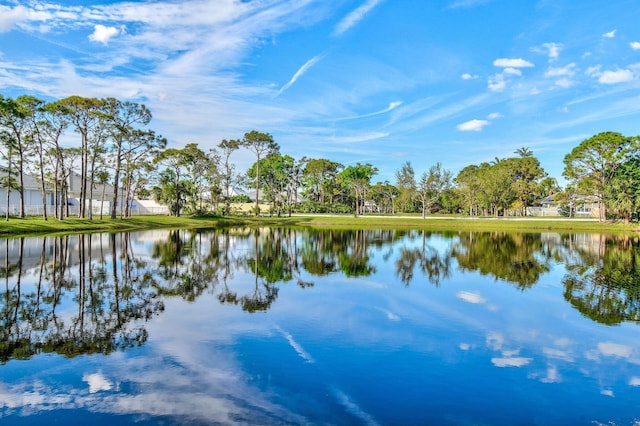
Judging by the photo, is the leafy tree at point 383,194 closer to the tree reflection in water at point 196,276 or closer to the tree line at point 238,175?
the tree line at point 238,175

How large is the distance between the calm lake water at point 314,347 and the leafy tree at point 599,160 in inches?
1878

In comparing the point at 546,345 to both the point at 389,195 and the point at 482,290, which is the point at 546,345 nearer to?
the point at 482,290

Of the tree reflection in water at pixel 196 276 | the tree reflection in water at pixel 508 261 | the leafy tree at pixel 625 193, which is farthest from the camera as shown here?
the leafy tree at pixel 625 193

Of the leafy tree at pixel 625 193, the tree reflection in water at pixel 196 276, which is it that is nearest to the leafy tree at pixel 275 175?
the leafy tree at pixel 625 193

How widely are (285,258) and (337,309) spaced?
11.5 meters

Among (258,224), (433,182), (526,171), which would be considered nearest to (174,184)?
(258,224)

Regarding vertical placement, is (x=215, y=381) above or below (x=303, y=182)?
below

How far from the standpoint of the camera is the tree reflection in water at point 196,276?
959 centimetres

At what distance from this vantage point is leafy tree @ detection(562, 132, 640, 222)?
55.9 metres

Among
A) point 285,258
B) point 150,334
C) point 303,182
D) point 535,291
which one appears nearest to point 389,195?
point 303,182

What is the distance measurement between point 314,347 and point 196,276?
9.54 metres

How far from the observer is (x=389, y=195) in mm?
105938

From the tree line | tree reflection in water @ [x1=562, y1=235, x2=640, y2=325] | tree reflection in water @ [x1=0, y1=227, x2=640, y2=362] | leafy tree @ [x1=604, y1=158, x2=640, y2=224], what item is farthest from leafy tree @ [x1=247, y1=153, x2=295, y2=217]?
tree reflection in water @ [x1=562, y1=235, x2=640, y2=325]

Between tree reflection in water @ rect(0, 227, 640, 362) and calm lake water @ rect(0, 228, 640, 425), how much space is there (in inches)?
3.4
